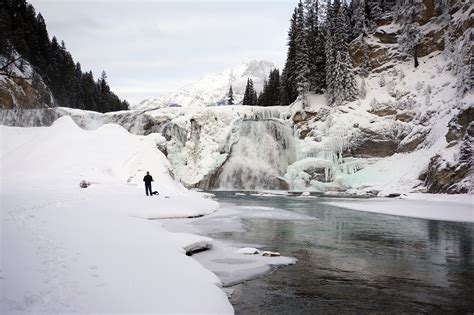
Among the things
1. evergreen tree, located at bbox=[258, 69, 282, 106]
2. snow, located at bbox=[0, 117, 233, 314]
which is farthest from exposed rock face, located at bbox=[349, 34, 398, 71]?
snow, located at bbox=[0, 117, 233, 314]

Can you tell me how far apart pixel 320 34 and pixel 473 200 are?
36.9 meters

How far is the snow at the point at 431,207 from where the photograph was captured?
Answer: 22344 mm

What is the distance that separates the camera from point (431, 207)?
25688mm

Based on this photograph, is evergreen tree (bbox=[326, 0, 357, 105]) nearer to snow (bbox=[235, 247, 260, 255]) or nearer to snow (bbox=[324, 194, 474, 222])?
snow (bbox=[324, 194, 474, 222])

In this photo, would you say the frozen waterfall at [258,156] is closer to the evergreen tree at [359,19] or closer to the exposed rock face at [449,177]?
the exposed rock face at [449,177]

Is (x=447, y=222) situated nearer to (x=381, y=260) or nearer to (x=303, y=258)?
(x=381, y=260)

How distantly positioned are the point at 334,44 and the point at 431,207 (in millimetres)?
31218

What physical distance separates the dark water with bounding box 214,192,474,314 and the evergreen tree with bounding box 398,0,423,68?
3687 centimetres

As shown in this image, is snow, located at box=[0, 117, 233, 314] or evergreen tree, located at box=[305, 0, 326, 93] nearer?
snow, located at box=[0, 117, 233, 314]

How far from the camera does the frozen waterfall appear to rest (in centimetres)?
4562

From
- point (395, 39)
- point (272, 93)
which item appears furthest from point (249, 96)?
point (395, 39)

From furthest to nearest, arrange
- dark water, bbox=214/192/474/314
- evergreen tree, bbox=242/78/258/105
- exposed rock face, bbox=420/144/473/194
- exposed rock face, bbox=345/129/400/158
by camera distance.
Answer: evergreen tree, bbox=242/78/258/105 < exposed rock face, bbox=345/129/400/158 < exposed rock face, bbox=420/144/473/194 < dark water, bbox=214/192/474/314

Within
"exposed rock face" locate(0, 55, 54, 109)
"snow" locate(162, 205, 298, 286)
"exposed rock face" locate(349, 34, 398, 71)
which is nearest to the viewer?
"snow" locate(162, 205, 298, 286)

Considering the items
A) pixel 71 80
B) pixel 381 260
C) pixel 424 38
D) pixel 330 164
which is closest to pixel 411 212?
pixel 381 260
